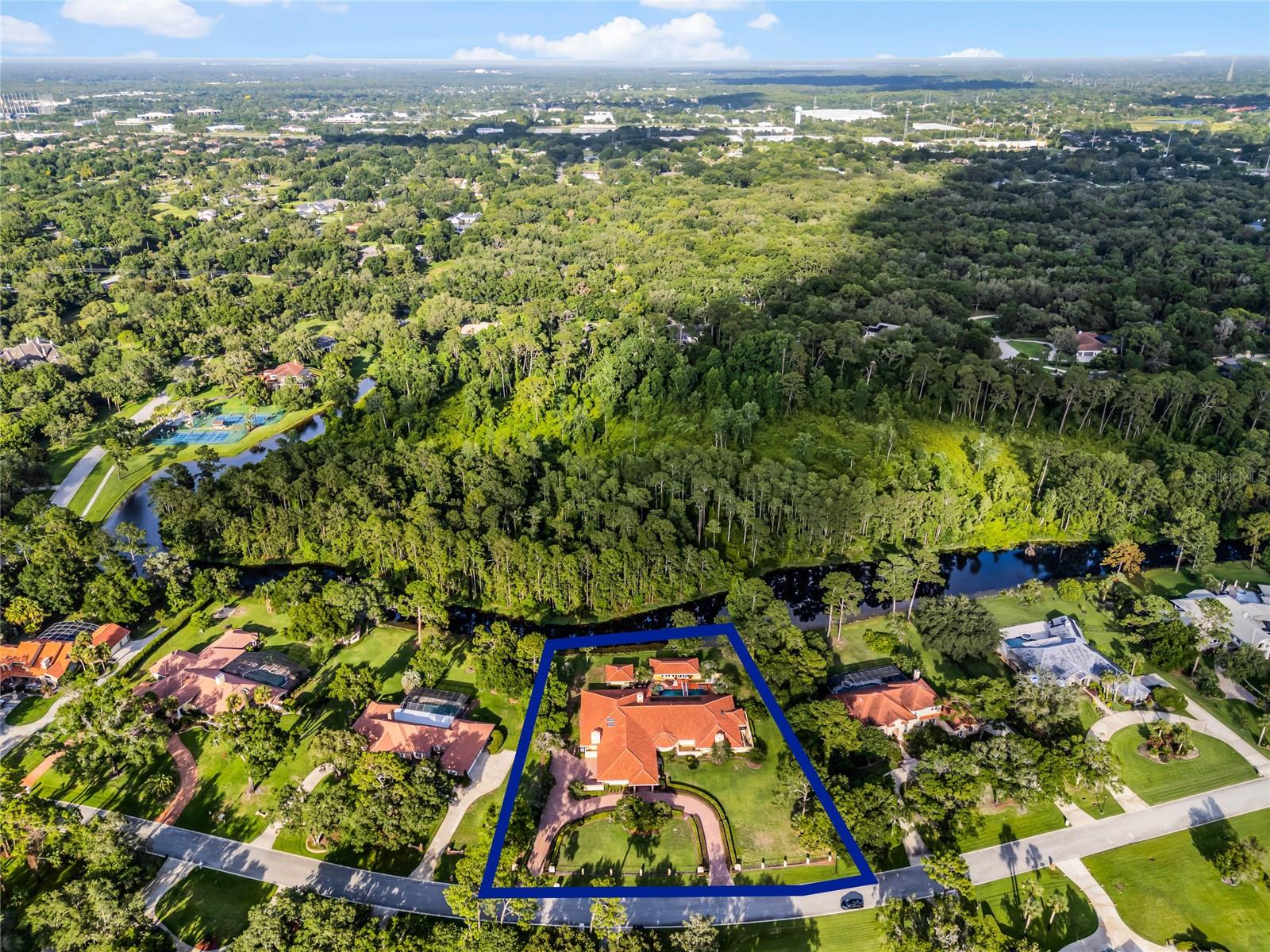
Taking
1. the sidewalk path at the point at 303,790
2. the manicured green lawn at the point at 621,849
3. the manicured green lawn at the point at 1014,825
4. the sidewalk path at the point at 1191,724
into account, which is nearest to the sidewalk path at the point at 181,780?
the sidewalk path at the point at 303,790

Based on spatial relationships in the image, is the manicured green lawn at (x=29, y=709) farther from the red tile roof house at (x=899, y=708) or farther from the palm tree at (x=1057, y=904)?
the palm tree at (x=1057, y=904)

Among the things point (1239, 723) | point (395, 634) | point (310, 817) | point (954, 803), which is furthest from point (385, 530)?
point (1239, 723)

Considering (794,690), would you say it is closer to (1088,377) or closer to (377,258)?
(1088,377)

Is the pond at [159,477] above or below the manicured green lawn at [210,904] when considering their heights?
above

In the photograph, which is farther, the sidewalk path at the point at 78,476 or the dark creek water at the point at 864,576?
the sidewalk path at the point at 78,476

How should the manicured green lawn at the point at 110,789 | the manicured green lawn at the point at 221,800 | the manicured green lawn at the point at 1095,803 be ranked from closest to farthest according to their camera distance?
the manicured green lawn at the point at 221,800 < the manicured green lawn at the point at 1095,803 < the manicured green lawn at the point at 110,789

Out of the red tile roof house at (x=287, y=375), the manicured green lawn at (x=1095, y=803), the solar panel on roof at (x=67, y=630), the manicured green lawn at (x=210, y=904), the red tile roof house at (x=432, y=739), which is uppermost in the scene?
the red tile roof house at (x=287, y=375)

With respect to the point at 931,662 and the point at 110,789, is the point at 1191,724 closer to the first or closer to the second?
the point at 931,662
